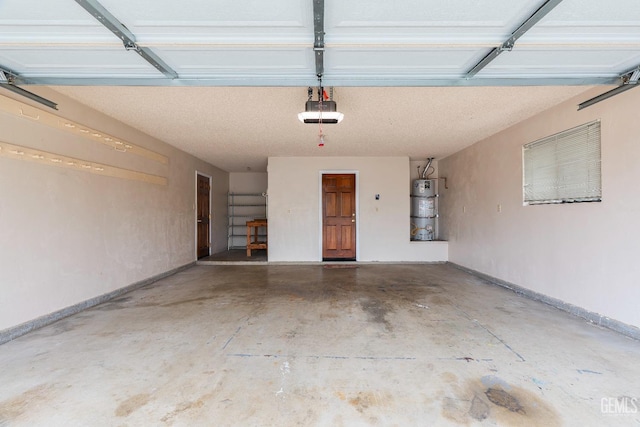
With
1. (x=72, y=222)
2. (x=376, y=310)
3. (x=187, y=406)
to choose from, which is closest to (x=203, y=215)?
(x=72, y=222)

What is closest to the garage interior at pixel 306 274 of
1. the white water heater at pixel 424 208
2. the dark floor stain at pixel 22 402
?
the dark floor stain at pixel 22 402

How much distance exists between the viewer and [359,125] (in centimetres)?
443

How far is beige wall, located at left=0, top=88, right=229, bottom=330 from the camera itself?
2.78 m

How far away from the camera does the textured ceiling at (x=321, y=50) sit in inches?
69.4

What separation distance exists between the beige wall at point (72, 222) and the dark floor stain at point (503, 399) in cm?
402

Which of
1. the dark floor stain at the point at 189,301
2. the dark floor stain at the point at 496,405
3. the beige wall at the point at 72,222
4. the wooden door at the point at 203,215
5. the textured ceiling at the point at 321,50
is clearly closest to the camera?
the dark floor stain at the point at 496,405

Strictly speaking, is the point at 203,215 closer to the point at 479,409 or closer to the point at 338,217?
the point at 338,217

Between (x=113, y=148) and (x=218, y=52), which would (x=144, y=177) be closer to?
(x=113, y=148)

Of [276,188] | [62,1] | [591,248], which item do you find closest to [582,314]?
[591,248]

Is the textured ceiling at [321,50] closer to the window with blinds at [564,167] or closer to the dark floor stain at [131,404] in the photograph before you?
the window with blinds at [564,167]

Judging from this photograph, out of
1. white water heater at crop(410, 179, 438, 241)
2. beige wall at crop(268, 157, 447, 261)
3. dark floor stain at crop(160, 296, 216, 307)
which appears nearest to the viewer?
dark floor stain at crop(160, 296, 216, 307)

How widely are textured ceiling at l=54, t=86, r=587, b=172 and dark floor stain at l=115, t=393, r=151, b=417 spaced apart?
2760mm

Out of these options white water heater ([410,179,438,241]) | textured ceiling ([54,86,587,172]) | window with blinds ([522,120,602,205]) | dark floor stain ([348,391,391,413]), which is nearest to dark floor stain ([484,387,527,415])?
dark floor stain ([348,391,391,413])

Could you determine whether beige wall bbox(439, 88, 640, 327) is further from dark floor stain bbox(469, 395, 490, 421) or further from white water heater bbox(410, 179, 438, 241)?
dark floor stain bbox(469, 395, 490, 421)
